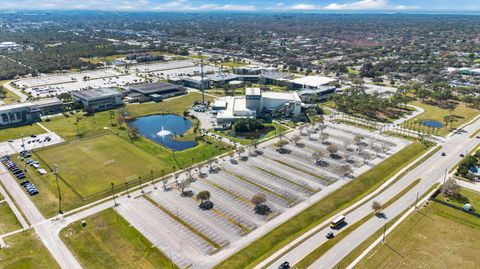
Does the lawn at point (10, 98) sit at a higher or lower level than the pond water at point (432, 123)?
higher

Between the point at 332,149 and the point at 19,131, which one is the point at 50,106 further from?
the point at 332,149

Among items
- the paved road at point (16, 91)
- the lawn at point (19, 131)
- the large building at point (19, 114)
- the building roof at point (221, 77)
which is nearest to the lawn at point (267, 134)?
the lawn at point (19, 131)

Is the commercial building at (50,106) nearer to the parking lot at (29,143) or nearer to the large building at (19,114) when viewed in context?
the large building at (19,114)

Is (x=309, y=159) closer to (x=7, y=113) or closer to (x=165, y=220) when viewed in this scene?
(x=165, y=220)

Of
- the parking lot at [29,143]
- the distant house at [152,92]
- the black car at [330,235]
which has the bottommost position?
the black car at [330,235]

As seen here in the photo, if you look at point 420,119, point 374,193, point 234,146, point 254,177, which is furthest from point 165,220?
point 420,119

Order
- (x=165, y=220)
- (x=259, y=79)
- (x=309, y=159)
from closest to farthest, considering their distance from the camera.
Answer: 1. (x=165, y=220)
2. (x=309, y=159)
3. (x=259, y=79)

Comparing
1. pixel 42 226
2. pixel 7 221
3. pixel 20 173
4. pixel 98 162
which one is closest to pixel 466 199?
pixel 42 226
